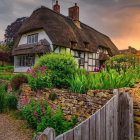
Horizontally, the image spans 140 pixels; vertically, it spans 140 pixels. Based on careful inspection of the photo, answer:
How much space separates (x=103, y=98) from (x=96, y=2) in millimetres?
5395

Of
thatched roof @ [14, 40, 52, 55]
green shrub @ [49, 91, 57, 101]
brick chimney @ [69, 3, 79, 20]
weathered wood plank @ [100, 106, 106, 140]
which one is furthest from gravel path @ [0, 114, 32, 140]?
brick chimney @ [69, 3, 79, 20]

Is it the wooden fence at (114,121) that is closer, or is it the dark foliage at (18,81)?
the wooden fence at (114,121)

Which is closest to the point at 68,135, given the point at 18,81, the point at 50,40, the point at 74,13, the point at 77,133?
the point at 77,133

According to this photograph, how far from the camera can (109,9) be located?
702 cm

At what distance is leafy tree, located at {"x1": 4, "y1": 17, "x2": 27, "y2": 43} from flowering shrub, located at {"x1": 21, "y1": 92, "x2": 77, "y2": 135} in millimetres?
30010

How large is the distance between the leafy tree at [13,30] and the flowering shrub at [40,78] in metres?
28.8

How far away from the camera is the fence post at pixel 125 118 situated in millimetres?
1895

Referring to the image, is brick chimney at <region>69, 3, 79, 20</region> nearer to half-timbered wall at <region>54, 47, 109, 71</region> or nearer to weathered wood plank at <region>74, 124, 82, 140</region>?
half-timbered wall at <region>54, 47, 109, 71</region>

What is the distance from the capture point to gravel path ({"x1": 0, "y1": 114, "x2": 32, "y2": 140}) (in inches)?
155

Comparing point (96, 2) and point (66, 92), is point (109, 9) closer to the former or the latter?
point (96, 2)

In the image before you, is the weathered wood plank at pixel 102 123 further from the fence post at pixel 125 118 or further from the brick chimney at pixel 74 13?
the brick chimney at pixel 74 13

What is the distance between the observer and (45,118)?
3939mm

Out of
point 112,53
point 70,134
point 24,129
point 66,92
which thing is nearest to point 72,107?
point 66,92

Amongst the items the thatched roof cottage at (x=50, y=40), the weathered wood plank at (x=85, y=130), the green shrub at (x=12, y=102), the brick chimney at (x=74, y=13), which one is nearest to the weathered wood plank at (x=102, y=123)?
the weathered wood plank at (x=85, y=130)
